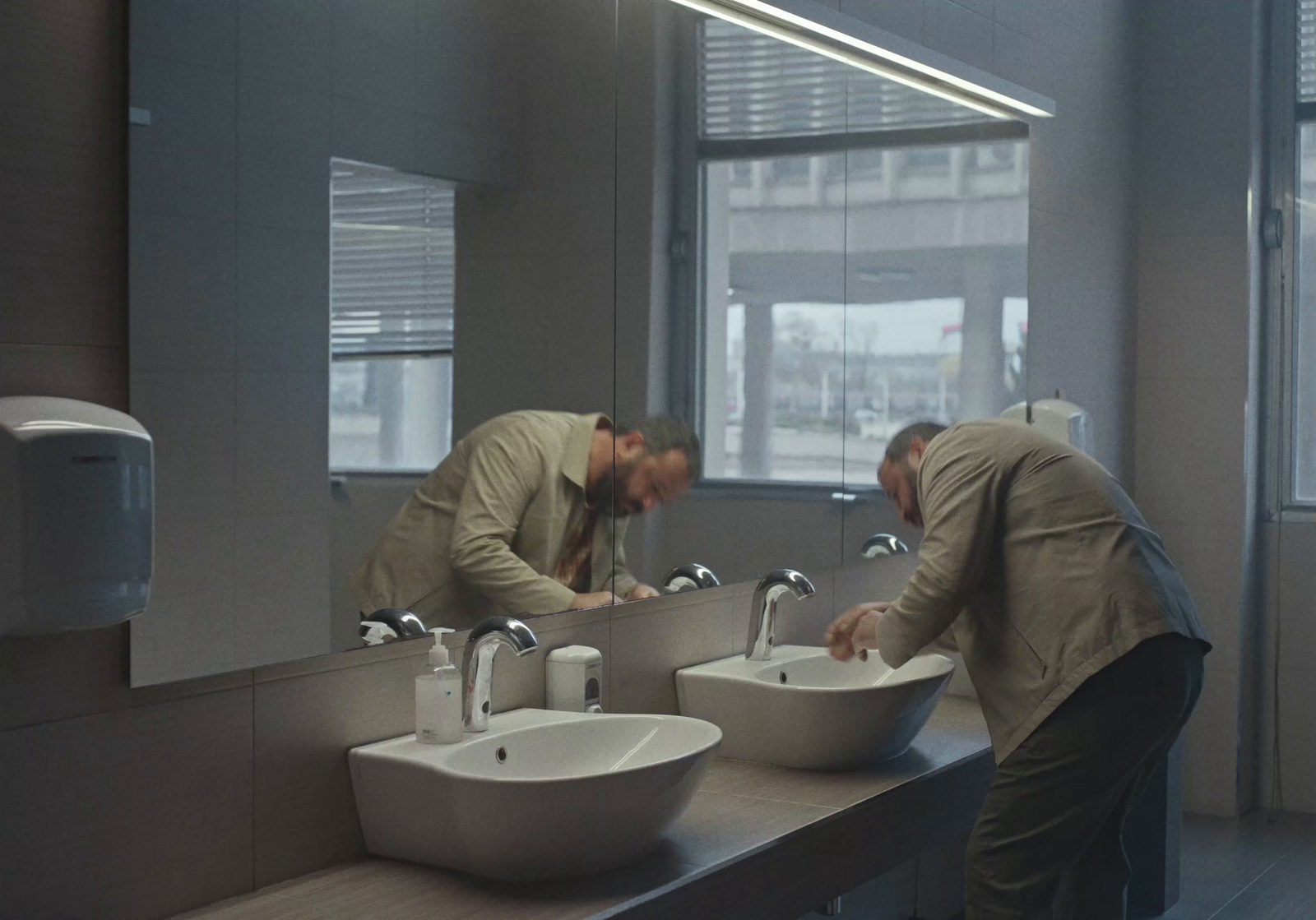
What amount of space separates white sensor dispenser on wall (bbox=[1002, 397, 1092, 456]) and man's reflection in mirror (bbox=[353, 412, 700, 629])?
1.58 meters

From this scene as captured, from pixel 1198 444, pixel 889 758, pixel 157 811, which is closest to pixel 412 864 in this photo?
pixel 157 811

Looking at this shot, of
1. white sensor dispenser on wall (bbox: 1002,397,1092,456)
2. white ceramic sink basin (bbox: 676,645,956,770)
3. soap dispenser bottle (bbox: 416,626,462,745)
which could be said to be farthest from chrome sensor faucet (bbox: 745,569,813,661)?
white sensor dispenser on wall (bbox: 1002,397,1092,456)

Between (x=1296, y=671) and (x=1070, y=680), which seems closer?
(x=1070, y=680)

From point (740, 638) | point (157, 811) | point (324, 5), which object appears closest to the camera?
point (157, 811)

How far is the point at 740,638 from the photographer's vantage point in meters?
2.97

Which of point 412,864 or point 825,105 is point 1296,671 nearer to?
point 825,105

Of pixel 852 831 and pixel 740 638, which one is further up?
pixel 740 638

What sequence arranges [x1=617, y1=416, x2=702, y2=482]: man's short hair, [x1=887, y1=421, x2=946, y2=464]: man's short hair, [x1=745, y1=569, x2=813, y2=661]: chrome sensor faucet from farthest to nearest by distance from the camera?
[x1=887, y1=421, x2=946, y2=464]: man's short hair
[x1=745, y1=569, x2=813, y2=661]: chrome sensor faucet
[x1=617, y1=416, x2=702, y2=482]: man's short hair

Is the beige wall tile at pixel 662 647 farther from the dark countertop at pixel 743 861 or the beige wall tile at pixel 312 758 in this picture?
the beige wall tile at pixel 312 758

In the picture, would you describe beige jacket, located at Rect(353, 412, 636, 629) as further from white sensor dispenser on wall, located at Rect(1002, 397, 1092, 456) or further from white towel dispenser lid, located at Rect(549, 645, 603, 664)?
white sensor dispenser on wall, located at Rect(1002, 397, 1092, 456)

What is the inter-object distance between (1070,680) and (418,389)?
122 cm

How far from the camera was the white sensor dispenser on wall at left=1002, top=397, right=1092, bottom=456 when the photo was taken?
396 cm

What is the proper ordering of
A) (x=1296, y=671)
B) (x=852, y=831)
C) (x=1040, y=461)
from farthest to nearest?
(x=1296, y=671), (x=1040, y=461), (x=852, y=831)

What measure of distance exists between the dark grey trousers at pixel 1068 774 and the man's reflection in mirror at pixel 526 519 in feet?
2.40
